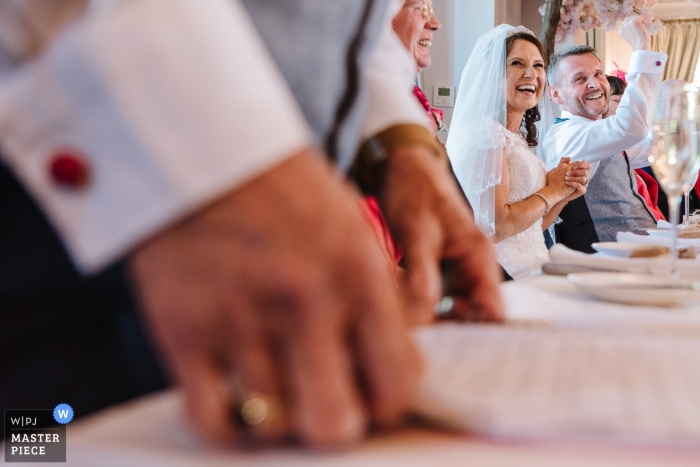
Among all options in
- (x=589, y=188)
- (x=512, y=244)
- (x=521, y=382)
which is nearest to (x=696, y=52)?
(x=589, y=188)

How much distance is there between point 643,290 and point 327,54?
16.8 inches

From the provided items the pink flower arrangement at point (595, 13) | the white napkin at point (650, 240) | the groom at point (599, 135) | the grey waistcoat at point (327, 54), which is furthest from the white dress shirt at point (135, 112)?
the pink flower arrangement at point (595, 13)

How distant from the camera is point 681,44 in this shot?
29.9ft

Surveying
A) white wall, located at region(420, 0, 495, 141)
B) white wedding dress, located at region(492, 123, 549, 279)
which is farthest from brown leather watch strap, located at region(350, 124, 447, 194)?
white wall, located at region(420, 0, 495, 141)

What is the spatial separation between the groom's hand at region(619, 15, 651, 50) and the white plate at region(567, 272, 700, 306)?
3234 mm

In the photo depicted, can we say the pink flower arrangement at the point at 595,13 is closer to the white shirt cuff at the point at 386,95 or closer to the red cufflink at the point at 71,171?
the white shirt cuff at the point at 386,95

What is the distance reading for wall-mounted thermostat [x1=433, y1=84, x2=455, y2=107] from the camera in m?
3.40

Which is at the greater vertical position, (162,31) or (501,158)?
(162,31)

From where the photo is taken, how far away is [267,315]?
8.7 inches

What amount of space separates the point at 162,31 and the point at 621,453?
0.24 m

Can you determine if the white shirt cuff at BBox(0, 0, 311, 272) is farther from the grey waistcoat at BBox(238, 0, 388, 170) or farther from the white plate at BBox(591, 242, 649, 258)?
the white plate at BBox(591, 242, 649, 258)

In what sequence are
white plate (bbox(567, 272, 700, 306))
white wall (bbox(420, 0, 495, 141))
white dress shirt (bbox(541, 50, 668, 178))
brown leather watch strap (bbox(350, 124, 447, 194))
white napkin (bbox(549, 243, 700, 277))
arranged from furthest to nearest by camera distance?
white wall (bbox(420, 0, 495, 141)) < white dress shirt (bbox(541, 50, 668, 178)) < white napkin (bbox(549, 243, 700, 277)) < white plate (bbox(567, 272, 700, 306)) < brown leather watch strap (bbox(350, 124, 447, 194))

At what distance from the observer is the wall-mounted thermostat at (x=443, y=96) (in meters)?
3.40

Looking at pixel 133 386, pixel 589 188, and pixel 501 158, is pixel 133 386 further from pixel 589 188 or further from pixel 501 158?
pixel 589 188
